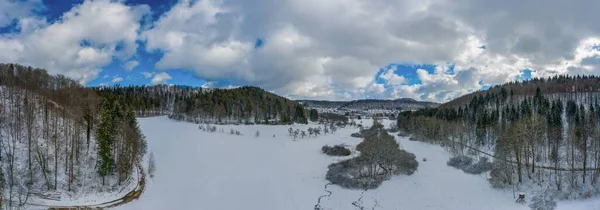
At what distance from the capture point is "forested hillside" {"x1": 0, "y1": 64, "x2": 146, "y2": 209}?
121ft

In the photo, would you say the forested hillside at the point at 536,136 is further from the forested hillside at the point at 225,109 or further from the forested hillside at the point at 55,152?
the forested hillside at the point at 225,109

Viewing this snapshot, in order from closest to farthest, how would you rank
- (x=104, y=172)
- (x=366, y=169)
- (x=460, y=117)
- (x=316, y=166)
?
(x=104, y=172)
(x=366, y=169)
(x=316, y=166)
(x=460, y=117)

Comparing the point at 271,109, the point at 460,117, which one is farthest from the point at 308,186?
the point at 271,109

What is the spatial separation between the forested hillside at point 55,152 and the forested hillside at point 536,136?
48.9 meters

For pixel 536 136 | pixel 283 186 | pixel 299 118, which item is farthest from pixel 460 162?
pixel 299 118

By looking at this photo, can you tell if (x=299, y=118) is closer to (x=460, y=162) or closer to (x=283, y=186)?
(x=460, y=162)

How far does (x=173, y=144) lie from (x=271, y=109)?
72456 millimetres

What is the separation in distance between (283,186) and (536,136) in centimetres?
3927

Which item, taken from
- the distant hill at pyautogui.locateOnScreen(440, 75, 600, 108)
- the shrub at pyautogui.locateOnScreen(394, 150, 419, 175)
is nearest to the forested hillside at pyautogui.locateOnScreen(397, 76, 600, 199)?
the distant hill at pyautogui.locateOnScreen(440, 75, 600, 108)

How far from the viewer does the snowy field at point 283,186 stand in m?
40.2

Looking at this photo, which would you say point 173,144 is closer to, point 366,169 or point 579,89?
point 366,169

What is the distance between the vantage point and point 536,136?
2130 inches

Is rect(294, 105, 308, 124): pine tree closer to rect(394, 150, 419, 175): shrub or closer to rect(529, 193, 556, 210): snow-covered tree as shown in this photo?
rect(394, 150, 419, 175): shrub

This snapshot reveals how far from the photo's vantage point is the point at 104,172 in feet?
136
